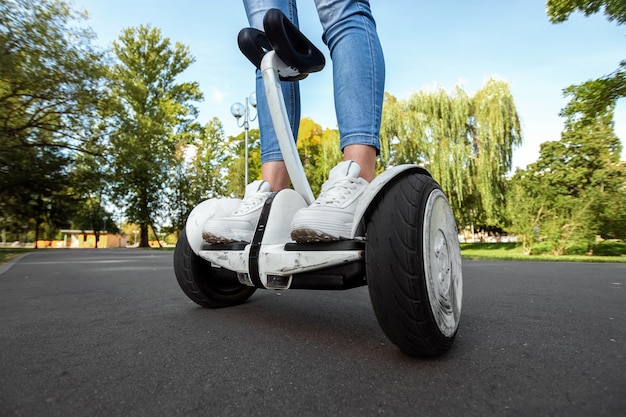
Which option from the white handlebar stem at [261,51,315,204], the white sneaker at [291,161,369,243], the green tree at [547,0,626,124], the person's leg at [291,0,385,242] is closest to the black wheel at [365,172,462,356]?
the white sneaker at [291,161,369,243]

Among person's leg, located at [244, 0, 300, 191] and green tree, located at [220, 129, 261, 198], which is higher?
green tree, located at [220, 129, 261, 198]

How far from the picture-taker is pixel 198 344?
1.18 meters

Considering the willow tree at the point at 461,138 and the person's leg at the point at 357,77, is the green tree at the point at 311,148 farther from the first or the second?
the person's leg at the point at 357,77

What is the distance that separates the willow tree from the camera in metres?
13.6

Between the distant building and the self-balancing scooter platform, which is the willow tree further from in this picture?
the distant building

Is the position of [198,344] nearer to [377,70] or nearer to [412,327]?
[412,327]

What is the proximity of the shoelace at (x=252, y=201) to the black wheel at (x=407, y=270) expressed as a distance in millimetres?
586

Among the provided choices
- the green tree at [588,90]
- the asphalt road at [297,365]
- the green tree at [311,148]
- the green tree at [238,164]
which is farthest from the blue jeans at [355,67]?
the green tree at [238,164]

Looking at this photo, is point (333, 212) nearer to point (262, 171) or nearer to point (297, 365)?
point (297, 365)

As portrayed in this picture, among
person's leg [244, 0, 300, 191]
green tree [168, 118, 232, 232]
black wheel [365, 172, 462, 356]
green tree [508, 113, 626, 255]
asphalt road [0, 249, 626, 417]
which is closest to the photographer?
asphalt road [0, 249, 626, 417]

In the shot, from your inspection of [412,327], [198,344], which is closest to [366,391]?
[412,327]

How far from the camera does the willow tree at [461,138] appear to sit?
44.5 feet

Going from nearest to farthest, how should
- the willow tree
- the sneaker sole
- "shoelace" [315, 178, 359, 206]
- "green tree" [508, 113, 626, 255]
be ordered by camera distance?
the sneaker sole → "shoelace" [315, 178, 359, 206] → "green tree" [508, 113, 626, 255] → the willow tree

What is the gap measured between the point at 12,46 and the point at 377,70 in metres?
11.3
